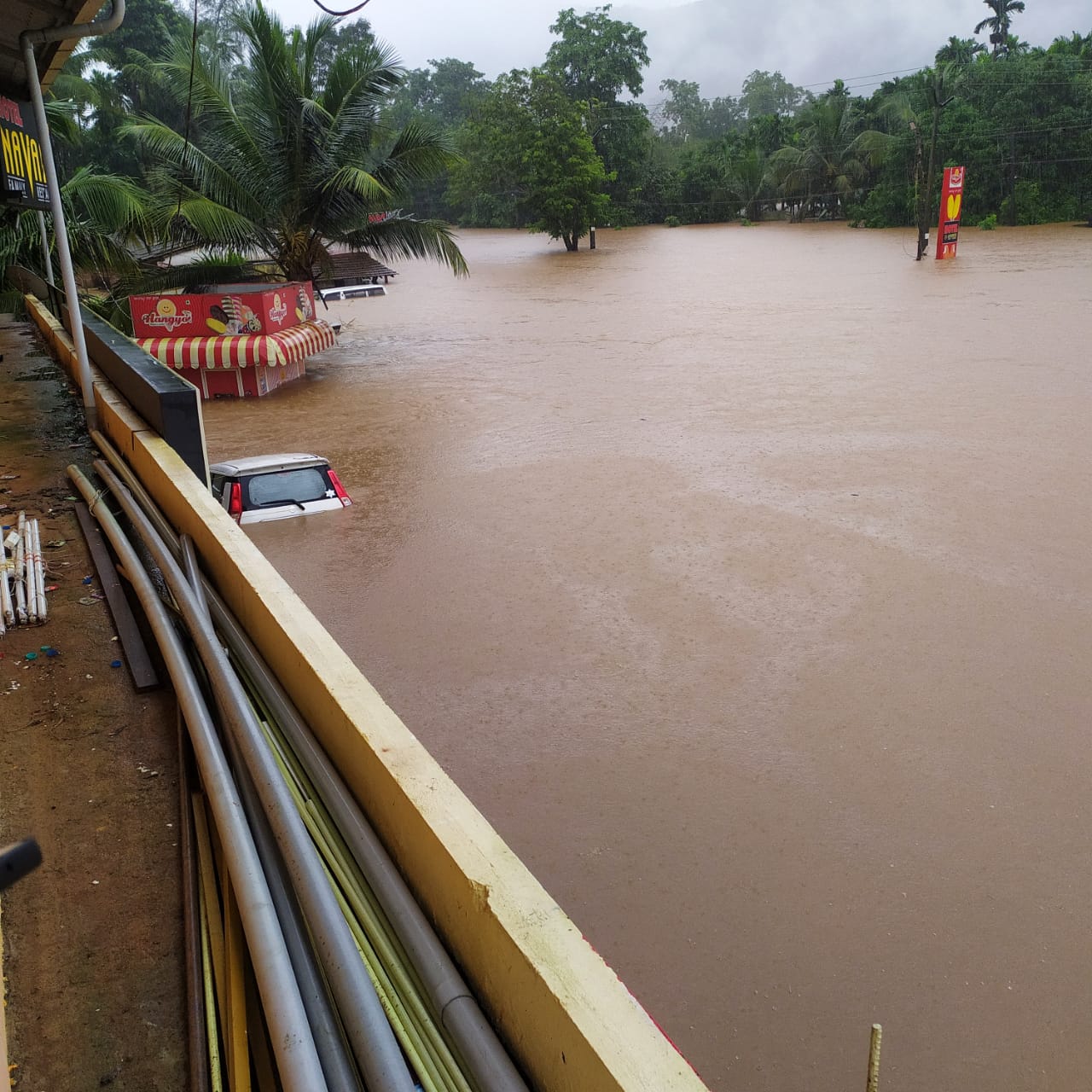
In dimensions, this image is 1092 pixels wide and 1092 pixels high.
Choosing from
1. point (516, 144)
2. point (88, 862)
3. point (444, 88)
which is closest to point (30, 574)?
point (88, 862)

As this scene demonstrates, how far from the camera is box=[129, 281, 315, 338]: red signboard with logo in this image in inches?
733

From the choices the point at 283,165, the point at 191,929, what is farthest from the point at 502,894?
the point at 283,165

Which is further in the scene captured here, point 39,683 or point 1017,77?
point 1017,77

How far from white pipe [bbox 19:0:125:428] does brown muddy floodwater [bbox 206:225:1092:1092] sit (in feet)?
8.95

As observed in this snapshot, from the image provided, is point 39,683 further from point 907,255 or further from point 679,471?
point 907,255

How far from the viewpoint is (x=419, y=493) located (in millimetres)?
13938

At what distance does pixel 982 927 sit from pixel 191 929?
4254 millimetres

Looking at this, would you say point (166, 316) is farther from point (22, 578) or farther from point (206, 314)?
point (22, 578)

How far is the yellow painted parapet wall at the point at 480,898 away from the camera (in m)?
2.30

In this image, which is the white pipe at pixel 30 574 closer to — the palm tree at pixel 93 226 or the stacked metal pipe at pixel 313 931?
the stacked metal pipe at pixel 313 931

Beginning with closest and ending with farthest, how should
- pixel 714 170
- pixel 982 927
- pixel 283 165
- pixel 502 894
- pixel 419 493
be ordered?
pixel 502 894 < pixel 982 927 < pixel 419 493 < pixel 283 165 < pixel 714 170

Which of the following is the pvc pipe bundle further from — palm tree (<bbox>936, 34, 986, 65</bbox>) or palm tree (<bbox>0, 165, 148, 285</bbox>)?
palm tree (<bbox>936, 34, 986, 65</bbox>)

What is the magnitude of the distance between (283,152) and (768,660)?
16.7 metres

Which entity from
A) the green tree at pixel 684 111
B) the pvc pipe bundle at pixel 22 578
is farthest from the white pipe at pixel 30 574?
the green tree at pixel 684 111
